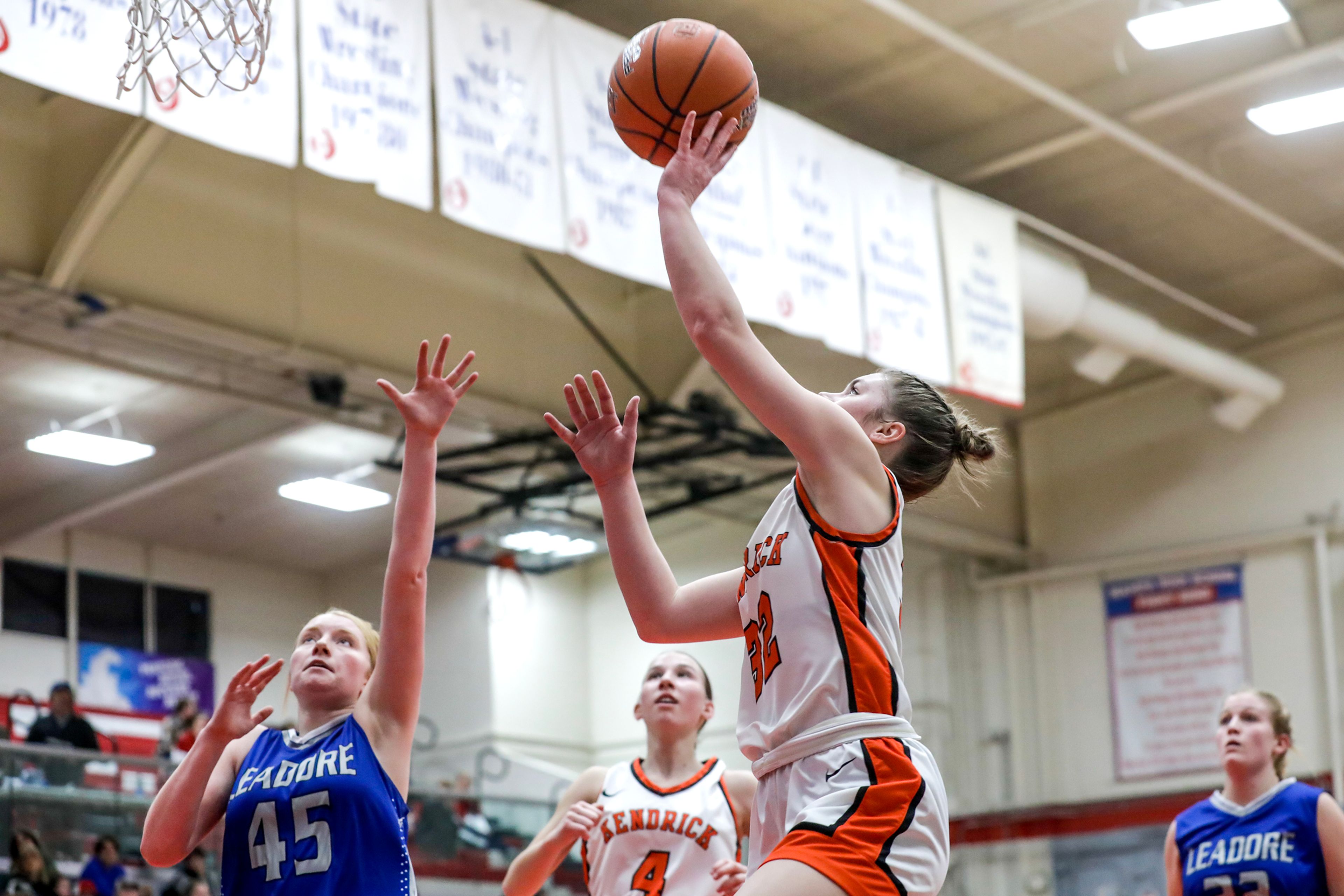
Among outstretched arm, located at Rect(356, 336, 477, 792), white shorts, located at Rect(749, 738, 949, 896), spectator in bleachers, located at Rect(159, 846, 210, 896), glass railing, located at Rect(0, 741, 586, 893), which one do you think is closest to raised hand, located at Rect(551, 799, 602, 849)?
outstretched arm, located at Rect(356, 336, 477, 792)

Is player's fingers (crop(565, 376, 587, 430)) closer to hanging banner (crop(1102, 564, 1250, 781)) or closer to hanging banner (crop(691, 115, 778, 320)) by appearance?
hanging banner (crop(691, 115, 778, 320))

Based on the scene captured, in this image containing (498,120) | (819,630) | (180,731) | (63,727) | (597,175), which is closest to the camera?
(819,630)

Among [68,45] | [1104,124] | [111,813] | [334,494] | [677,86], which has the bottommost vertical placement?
[111,813]

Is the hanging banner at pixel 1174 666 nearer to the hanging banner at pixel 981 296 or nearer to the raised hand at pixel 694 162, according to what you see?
the hanging banner at pixel 981 296

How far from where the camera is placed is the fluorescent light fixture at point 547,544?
13.4 metres

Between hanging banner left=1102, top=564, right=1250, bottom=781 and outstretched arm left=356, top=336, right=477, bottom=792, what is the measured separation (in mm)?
12640

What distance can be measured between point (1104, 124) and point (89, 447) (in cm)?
834

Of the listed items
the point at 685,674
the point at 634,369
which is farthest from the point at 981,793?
the point at 685,674

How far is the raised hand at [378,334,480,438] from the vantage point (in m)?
3.57

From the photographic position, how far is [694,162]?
3109 mm

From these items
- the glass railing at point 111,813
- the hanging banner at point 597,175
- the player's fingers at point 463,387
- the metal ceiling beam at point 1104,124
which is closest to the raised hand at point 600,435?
the player's fingers at point 463,387

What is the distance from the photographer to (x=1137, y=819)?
46.2 feet

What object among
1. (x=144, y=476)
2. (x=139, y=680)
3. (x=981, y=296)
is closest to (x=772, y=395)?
(x=981, y=296)

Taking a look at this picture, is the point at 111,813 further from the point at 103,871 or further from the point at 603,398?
the point at 603,398
